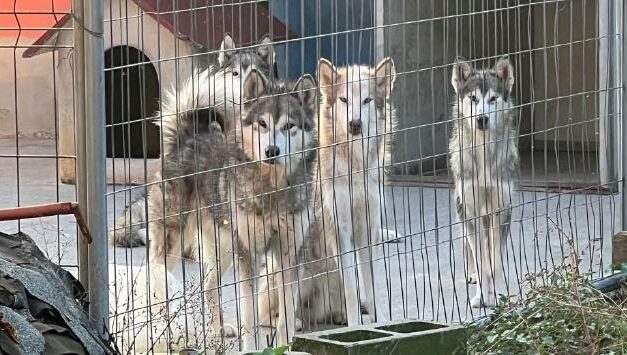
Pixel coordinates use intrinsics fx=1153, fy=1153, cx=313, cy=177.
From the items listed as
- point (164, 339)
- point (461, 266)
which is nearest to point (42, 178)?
point (461, 266)

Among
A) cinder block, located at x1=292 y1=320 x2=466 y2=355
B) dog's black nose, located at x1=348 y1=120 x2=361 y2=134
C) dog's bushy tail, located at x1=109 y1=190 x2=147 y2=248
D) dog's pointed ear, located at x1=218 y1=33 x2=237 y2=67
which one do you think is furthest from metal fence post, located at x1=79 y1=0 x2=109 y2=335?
dog's black nose, located at x1=348 y1=120 x2=361 y2=134

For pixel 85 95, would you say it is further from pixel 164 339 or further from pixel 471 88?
A: pixel 471 88

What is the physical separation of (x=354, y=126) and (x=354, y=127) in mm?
20

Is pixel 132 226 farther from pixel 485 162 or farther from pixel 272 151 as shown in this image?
pixel 485 162

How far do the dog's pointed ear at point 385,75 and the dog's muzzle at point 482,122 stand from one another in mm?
644

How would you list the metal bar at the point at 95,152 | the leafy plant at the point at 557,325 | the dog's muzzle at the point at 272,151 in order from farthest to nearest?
the dog's muzzle at the point at 272,151, the leafy plant at the point at 557,325, the metal bar at the point at 95,152

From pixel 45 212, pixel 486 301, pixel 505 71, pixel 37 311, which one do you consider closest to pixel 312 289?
pixel 486 301

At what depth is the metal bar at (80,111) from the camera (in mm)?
3572

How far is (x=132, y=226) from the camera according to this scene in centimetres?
465

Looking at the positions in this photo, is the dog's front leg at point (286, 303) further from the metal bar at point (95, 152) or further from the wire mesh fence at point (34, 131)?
the metal bar at point (95, 152)

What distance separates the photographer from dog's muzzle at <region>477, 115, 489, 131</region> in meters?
6.67

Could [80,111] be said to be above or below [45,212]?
above

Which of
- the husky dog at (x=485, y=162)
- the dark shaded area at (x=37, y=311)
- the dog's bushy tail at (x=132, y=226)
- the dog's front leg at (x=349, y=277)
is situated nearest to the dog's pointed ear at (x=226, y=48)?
the dog's bushy tail at (x=132, y=226)

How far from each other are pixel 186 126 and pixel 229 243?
2.89 feet
